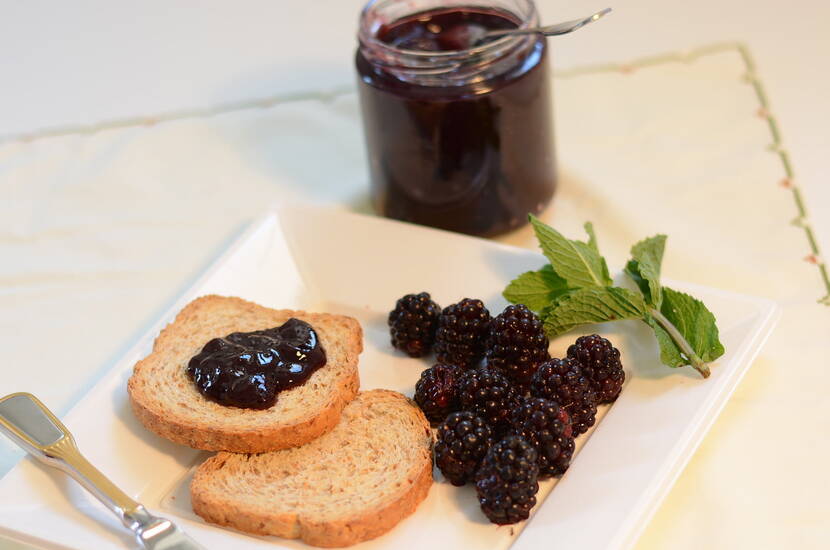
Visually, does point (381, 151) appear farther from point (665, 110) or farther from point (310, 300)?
point (665, 110)

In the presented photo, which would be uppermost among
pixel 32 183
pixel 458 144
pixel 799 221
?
pixel 458 144

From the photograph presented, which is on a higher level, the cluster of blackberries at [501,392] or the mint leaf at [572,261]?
the mint leaf at [572,261]

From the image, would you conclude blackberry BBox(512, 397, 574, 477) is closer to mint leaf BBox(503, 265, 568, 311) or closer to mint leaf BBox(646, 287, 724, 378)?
mint leaf BBox(646, 287, 724, 378)

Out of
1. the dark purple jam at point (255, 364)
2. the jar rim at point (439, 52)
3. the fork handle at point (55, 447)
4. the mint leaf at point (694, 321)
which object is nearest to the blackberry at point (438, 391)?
the dark purple jam at point (255, 364)

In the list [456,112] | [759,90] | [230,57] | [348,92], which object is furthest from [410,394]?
[230,57]

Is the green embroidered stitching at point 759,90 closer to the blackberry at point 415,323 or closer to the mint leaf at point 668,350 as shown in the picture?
the mint leaf at point 668,350

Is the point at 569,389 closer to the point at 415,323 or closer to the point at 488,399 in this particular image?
the point at 488,399

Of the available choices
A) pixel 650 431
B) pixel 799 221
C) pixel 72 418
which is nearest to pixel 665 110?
pixel 799 221
